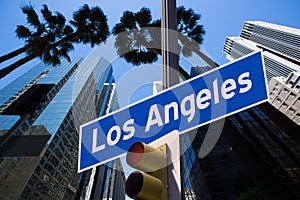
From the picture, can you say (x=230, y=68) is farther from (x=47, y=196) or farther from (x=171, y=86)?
(x=47, y=196)

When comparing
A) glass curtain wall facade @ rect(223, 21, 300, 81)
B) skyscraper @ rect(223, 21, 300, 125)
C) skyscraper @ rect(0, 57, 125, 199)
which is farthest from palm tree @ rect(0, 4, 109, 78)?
glass curtain wall facade @ rect(223, 21, 300, 81)

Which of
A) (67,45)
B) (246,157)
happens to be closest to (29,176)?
(67,45)

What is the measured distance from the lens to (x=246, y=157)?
4707 millimetres

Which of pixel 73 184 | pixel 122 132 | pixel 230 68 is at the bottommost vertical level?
pixel 122 132

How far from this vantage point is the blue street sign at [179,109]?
1170 millimetres

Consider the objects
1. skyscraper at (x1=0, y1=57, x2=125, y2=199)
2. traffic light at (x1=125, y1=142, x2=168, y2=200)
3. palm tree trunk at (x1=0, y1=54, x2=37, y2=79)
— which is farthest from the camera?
skyscraper at (x1=0, y1=57, x2=125, y2=199)

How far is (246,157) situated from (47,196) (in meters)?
41.1

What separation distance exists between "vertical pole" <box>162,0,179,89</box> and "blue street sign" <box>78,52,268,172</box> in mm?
111

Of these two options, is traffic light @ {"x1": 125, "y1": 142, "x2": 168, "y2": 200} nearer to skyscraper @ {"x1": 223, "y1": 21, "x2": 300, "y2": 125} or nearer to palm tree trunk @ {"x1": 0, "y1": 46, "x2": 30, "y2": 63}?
palm tree trunk @ {"x1": 0, "y1": 46, "x2": 30, "y2": 63}

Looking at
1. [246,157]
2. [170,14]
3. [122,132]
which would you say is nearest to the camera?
[122,132]

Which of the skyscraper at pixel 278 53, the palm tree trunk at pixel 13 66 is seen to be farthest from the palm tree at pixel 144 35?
the skyscraper at pixel 278 53

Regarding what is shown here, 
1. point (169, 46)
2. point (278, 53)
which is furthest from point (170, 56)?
point (278, 53)

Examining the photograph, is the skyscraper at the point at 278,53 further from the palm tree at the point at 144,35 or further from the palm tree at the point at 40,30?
the palm tree at the point at 40,30

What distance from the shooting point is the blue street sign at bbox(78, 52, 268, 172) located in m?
1.17
